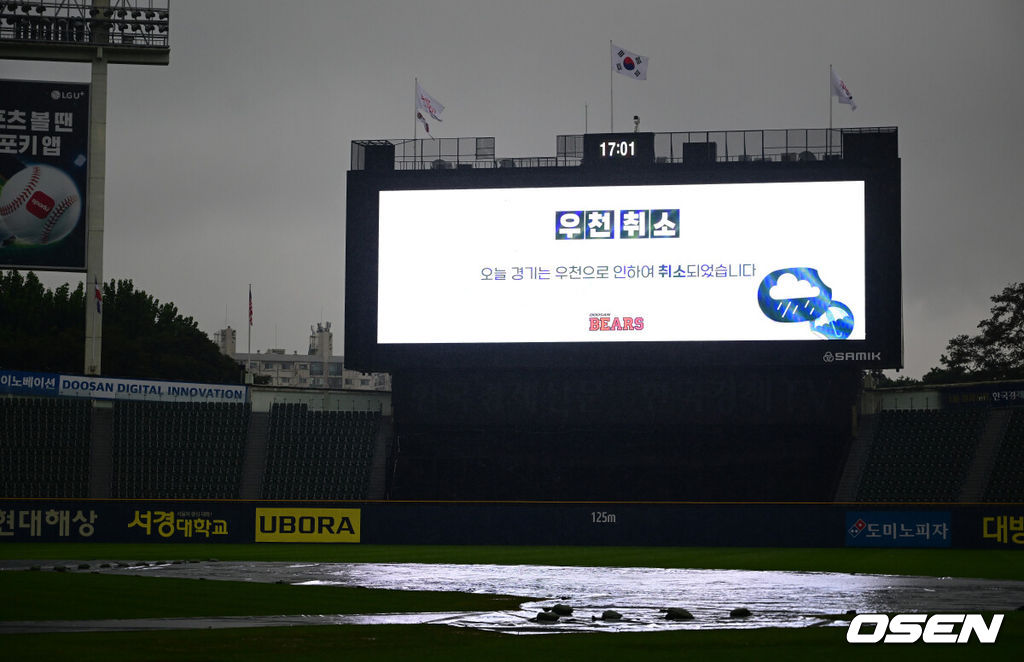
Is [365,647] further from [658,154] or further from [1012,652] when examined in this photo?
[658,154]

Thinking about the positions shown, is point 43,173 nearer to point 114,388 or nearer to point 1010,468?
point 114,388

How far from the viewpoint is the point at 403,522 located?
143 ft

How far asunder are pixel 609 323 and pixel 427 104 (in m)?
11.5

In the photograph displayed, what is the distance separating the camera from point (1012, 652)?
1405cm

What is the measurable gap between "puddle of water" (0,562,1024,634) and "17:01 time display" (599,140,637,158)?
19.3 meters

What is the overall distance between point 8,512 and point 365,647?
105ft

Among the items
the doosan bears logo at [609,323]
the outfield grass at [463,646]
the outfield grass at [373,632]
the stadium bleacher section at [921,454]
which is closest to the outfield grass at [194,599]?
the outfield grass at [373,632]

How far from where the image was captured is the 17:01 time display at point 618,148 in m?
47.0

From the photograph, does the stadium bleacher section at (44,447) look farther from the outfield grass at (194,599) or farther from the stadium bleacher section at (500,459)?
the outfield grass at (194,599)

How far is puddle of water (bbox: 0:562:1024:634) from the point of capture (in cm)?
1800

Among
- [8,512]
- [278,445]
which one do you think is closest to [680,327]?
[278,445]

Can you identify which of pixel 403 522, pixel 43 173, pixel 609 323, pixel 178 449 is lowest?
pixel 403 522

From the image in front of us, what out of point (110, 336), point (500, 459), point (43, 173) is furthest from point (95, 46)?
point (110, 336)

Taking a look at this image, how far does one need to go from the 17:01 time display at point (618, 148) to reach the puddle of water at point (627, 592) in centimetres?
1927
